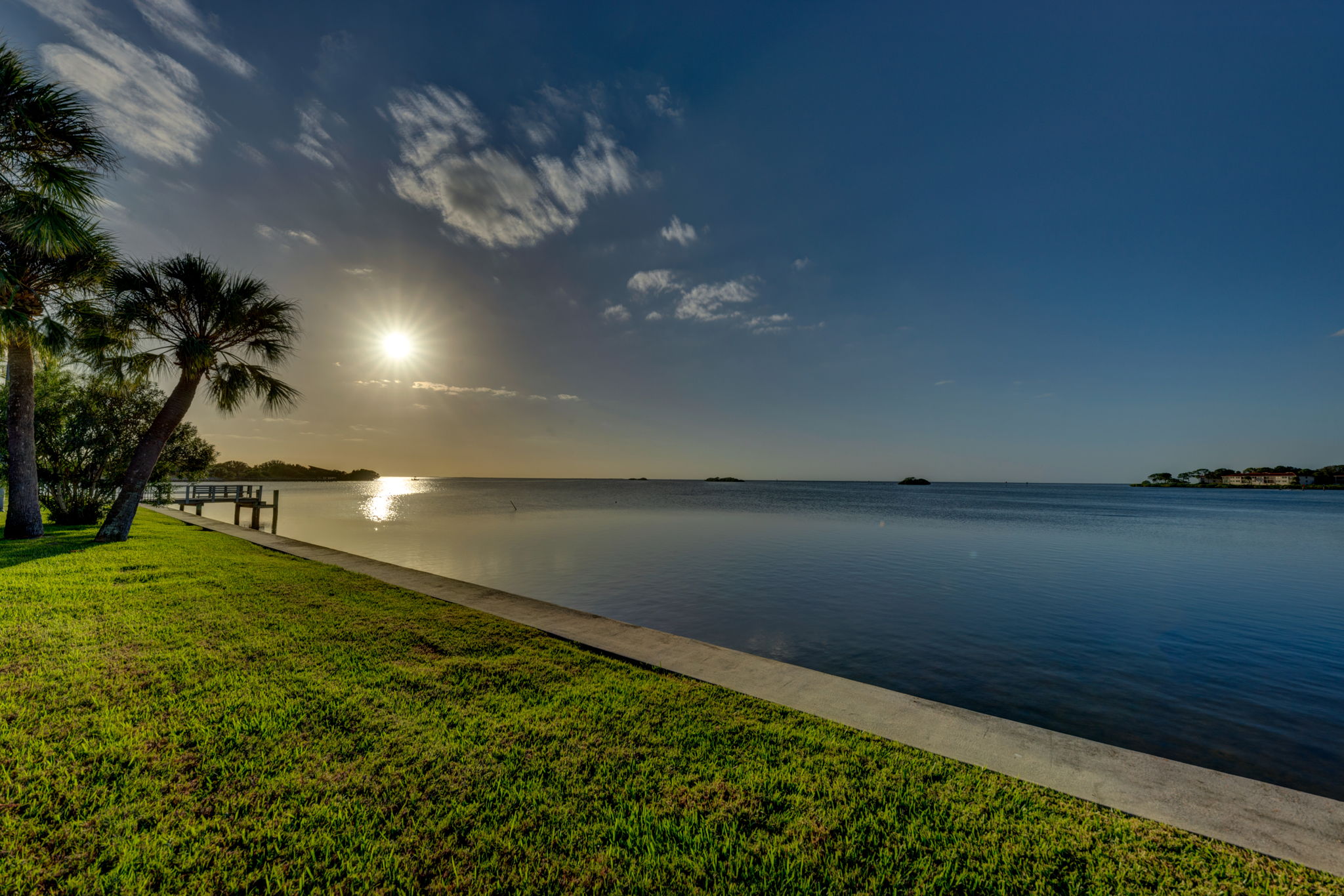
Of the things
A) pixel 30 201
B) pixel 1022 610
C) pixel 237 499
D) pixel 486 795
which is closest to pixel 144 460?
pixel 30 201

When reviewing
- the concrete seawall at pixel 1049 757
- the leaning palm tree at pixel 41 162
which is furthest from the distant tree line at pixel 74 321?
the concrete seawall at pixel 1049 757

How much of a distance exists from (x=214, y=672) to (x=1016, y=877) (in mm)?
7775

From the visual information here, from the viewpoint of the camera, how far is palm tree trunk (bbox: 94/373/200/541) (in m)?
14.8

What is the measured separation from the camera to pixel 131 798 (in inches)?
141

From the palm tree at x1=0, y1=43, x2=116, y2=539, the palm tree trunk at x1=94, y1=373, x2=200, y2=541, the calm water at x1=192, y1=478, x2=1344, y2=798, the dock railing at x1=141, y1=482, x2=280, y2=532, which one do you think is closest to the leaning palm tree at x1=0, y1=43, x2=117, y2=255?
the palm tree at x1=0, y1=43, x2=116, y2=539

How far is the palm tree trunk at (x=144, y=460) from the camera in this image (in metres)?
14.8

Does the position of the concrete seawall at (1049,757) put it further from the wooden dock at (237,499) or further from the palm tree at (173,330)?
the wooden dock at (237,499)

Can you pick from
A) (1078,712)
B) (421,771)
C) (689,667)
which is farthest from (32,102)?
(1078,712)

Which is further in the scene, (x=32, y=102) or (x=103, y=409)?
(x=103, y=409)

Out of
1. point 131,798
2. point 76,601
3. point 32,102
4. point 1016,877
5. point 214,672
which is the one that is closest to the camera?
point 1016,877

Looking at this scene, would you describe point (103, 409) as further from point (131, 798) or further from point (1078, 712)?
point (1078, 712)

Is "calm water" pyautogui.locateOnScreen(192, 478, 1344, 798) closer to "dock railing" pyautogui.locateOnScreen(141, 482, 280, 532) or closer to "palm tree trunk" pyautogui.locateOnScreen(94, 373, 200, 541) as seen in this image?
"dock railing" pyautogui.locateOnScreen(141, 482, 280, 532)

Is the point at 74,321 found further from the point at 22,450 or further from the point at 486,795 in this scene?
the point at 486,795

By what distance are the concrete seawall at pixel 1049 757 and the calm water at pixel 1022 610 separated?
8.06 ft
